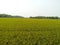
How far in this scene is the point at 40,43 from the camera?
30.6 ft

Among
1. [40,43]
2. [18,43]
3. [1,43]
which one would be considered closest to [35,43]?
[40,43]

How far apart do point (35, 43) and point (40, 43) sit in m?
0.30

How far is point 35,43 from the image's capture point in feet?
30.3

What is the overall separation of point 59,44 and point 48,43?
0.62 metres

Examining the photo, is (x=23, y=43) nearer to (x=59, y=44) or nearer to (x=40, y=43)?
(x=40, y=43)

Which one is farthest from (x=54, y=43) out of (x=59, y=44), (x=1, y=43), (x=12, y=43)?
(x=1, y=43)

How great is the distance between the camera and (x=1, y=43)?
9070mm

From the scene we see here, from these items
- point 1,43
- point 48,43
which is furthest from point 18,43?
point 48,43

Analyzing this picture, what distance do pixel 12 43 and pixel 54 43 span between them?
7.88 feet

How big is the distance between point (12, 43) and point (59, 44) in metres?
2.62

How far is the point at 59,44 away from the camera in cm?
915

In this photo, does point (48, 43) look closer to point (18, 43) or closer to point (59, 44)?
point (59, 44)

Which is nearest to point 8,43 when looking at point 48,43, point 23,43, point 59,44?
point 23,43

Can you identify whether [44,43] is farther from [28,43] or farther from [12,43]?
[12,43]
